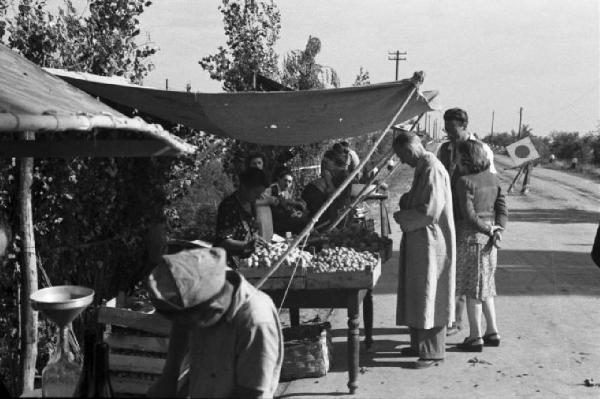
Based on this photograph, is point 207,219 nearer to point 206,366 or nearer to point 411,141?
point 411,141

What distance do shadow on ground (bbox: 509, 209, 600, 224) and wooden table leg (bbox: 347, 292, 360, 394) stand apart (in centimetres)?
1273

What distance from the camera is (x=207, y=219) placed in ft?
40.2

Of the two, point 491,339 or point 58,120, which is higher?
point 58,120

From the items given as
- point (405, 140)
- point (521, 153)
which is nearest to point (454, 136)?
point (405, 140)

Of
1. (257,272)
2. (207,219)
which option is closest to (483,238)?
(257,272)

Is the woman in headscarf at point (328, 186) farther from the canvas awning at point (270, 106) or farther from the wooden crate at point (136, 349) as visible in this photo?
the wooden crate at point (136, 349)

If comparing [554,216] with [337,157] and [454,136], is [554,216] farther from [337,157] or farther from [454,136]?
[454,136]

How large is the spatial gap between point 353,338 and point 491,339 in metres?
2.05

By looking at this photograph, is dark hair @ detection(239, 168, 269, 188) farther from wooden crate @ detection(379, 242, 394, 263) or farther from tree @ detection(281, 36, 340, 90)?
tree @ detection(281, 36, 340, 90)

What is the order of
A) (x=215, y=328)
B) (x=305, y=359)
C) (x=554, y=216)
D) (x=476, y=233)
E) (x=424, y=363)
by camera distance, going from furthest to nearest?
(x=554, y=216) → (x=476, y=233) → (x=424, y=363) → (x=305, y=359) → (x=215, y=328)

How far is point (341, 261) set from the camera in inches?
231

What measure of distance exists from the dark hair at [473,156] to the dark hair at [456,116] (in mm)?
473

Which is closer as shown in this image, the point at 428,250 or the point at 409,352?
the point at 428,250

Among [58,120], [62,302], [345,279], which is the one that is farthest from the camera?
[345,279]
